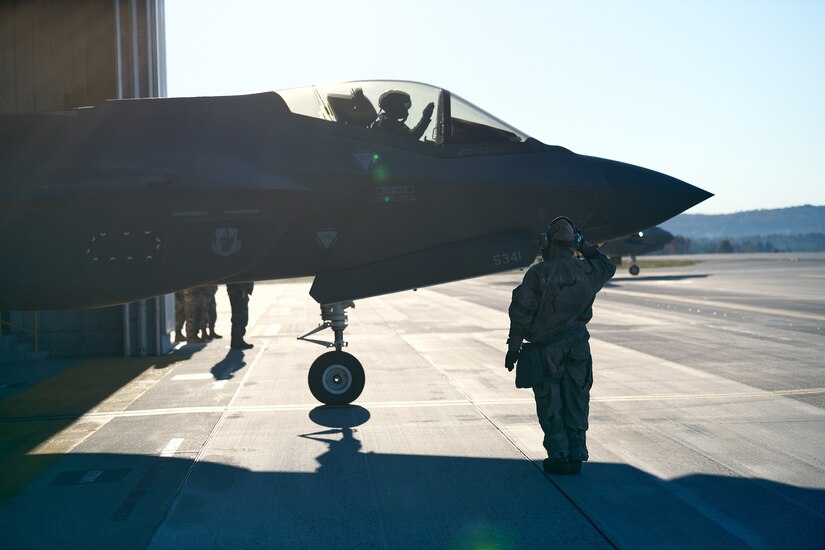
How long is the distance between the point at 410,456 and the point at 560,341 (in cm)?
181

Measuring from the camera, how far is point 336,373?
9.55 meters

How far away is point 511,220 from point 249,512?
435 cm

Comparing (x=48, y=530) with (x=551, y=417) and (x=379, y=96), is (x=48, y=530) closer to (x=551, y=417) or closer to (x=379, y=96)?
(x=551, y=417)

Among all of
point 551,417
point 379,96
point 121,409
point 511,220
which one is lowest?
point 121,409

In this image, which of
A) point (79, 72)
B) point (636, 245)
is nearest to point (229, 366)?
point (79, 72)

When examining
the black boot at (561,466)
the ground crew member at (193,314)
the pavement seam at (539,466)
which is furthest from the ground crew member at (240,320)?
the black boot at (561,466)

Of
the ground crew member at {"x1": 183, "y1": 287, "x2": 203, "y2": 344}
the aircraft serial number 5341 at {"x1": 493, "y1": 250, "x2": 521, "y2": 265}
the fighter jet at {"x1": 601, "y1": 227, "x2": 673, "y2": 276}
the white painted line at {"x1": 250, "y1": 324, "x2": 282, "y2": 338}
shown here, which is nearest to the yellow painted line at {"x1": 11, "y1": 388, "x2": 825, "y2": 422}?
the aircraft serial number 5341 at {"x1": 493, "y1": 250, "x2": 521, "y2": 265}

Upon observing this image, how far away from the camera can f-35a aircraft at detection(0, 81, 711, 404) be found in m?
8.40

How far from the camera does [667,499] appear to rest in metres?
5.81

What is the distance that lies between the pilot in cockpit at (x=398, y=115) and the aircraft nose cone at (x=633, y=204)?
2.06 metres

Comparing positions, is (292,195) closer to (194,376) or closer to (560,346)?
(560,346)

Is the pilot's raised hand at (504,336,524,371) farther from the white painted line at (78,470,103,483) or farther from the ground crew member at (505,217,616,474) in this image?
the white painted line at (78,470,103,483)

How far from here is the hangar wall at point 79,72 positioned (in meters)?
15.6

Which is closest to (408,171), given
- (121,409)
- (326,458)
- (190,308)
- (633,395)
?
(326,458)
